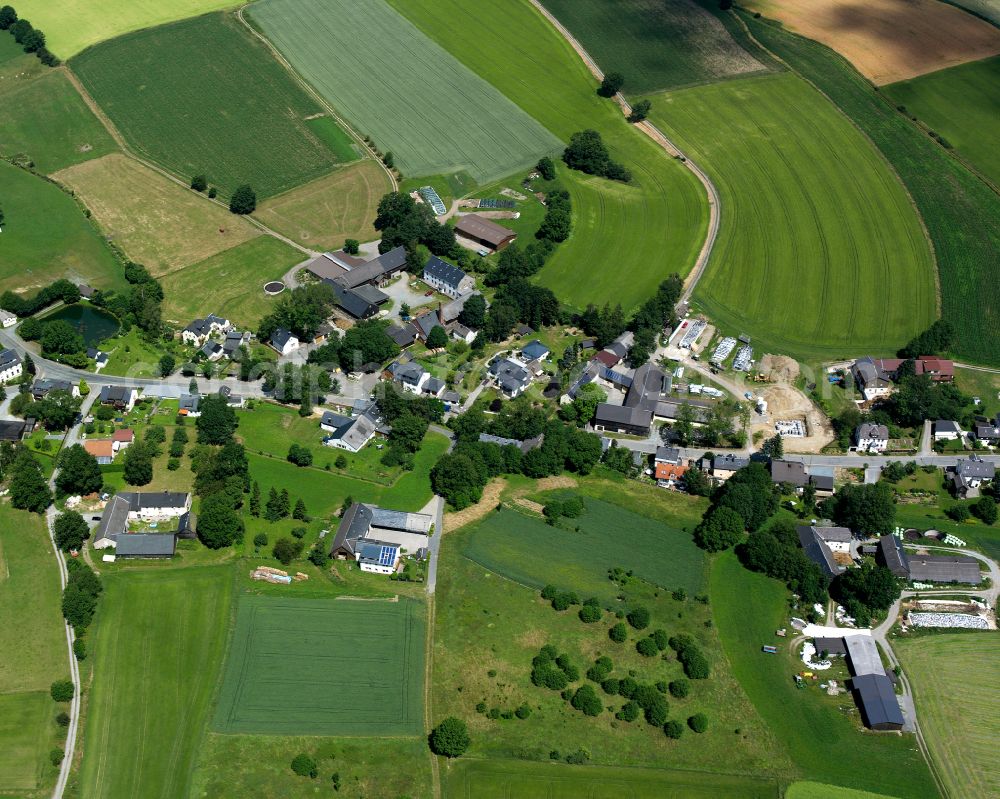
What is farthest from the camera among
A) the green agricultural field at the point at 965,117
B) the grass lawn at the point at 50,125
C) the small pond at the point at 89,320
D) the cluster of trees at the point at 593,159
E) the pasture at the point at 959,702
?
the green agricultural field at the point at 965,117

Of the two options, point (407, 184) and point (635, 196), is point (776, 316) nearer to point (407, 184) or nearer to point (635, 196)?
point (635, 196)

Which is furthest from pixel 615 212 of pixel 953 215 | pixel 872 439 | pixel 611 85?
pixel 872 439

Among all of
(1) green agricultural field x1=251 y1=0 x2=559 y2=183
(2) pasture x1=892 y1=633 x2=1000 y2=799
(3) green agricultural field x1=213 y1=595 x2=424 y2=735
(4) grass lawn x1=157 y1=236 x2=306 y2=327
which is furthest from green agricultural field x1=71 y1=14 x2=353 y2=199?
(2) pasture x1=892 y1=633 x2=1000 y2=799

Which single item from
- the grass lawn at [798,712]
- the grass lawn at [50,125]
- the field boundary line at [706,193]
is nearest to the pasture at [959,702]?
the grass lawn at [798,712]

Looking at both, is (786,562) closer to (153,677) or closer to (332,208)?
(153,677)

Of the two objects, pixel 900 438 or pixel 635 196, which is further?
pixel 635 196

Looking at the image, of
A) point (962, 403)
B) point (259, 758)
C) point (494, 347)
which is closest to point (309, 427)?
point (494, 347)

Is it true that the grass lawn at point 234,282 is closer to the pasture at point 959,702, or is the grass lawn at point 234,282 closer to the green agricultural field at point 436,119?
the green agricultural field at point 436,119
